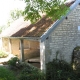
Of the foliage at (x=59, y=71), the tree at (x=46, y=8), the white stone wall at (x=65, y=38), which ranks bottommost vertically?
the foliage at (x=59, y=71)

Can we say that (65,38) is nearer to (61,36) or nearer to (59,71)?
(61,36)

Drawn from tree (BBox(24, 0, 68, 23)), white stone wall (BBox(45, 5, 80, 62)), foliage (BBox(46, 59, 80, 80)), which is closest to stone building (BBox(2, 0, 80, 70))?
white stone wall (BBox(45, 5, 80, 62))

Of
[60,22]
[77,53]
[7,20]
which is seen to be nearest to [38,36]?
[60,22]

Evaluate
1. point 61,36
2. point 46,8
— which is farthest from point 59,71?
point 46,8

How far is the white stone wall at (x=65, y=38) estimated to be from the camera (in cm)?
1403

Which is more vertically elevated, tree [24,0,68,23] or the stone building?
tree [24,0,68,23]

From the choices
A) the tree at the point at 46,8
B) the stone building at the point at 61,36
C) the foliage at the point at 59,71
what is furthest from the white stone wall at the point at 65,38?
the tree at the point at 46,8

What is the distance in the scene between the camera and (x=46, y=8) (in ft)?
36.1

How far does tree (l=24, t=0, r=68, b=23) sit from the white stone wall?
9.97ft

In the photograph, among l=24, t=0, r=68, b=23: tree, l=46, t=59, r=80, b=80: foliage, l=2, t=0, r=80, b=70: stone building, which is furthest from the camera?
l=2, t=0, r=80, b=70: stone building

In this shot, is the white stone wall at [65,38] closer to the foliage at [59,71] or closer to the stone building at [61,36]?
the stone building at [61,36]

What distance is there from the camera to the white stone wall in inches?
552

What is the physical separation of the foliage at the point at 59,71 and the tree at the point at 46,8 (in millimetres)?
3819

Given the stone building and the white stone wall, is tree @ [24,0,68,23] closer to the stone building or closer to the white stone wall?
the stone building
